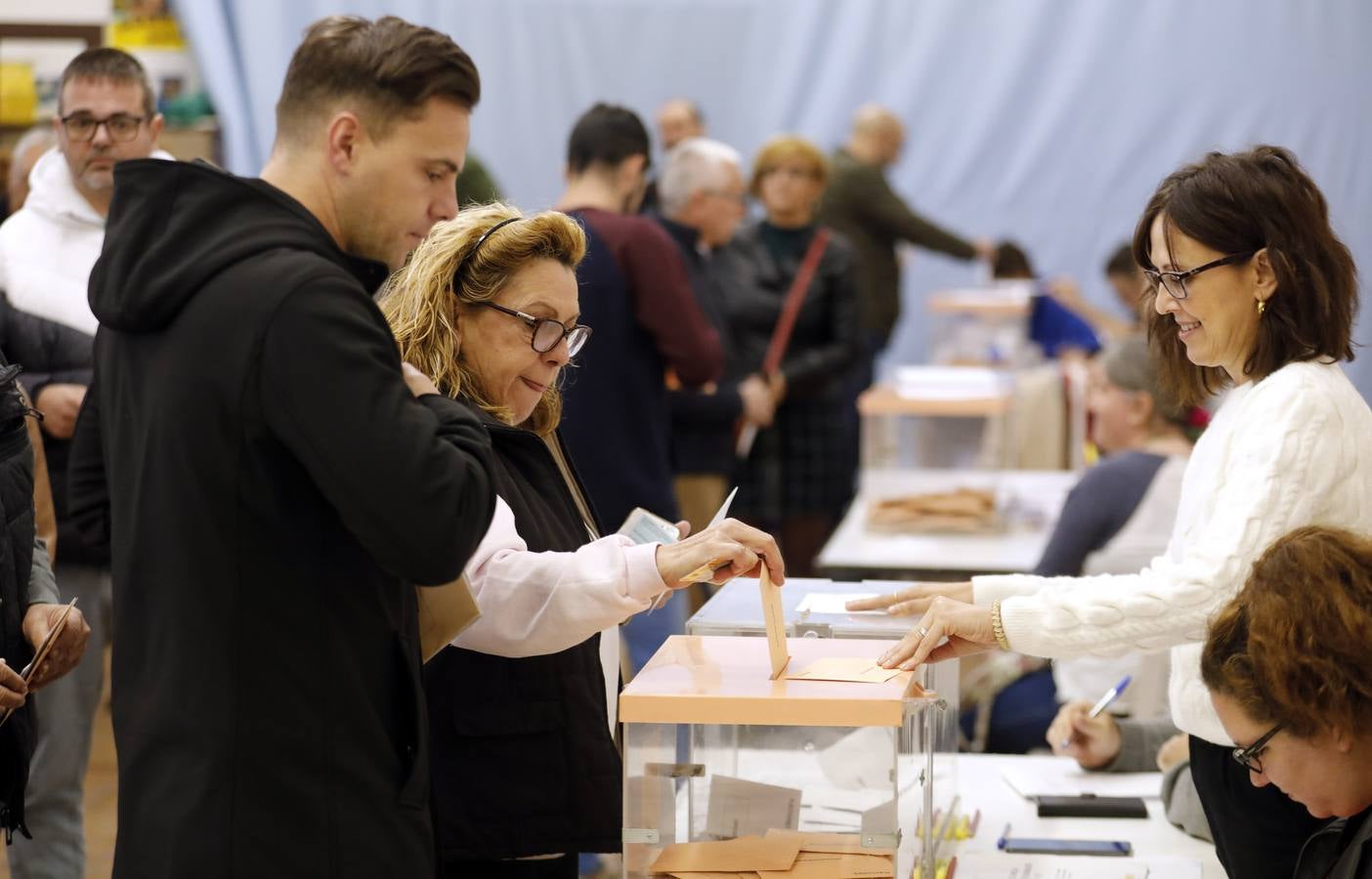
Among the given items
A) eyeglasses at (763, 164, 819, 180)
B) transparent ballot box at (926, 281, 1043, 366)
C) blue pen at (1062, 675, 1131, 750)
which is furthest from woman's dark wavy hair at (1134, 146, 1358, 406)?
transparent ballot box at (926, 281, 1043, 366)

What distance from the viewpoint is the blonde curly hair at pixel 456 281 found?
194cm

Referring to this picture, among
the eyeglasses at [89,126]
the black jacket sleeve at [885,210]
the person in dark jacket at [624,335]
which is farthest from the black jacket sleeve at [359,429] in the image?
the black jacket sleeve at [885,210]

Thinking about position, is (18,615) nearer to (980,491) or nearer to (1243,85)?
(980,491)

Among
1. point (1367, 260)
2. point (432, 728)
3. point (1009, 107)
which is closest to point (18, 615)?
point (432, 728)

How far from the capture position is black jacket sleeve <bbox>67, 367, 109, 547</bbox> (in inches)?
72.1

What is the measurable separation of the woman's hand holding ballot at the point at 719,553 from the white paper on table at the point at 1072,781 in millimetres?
955

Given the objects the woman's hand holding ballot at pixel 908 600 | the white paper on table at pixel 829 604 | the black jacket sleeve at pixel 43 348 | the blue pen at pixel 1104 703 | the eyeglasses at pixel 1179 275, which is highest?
the eyeglasses at pixel 1179 275

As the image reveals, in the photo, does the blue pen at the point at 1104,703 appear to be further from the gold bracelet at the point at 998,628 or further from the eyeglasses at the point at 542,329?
the eyeglasses at the point at 542,329

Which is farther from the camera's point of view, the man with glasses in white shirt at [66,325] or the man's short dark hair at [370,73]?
the man with glasses in white shirt at [66,325]

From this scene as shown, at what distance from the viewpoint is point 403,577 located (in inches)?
57.6

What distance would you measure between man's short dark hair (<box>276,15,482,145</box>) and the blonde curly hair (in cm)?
43

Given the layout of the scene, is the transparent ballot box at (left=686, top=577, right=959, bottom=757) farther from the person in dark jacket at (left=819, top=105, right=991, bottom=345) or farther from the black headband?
the person in dark jacket at (left=819, top=105, right=991, bottom=345)

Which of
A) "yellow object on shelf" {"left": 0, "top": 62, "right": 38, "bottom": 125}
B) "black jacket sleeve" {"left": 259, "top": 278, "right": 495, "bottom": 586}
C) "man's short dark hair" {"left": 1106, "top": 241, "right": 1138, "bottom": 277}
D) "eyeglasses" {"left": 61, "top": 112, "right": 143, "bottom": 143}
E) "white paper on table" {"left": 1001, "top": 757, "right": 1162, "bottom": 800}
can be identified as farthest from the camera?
"man's short dark hair" {"left": 1106, "top": 241, "right": 1138, "bottom": 277}

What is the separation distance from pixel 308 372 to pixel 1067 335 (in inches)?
256
